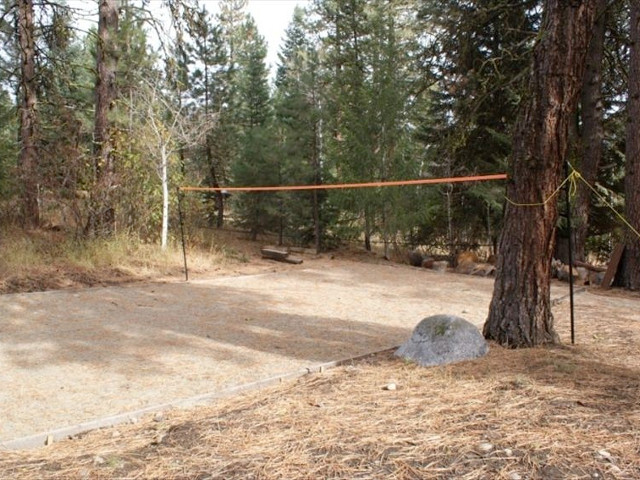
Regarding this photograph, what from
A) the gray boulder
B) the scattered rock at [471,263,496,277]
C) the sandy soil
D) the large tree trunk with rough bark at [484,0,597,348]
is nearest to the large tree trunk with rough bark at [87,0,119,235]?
the sandy soil

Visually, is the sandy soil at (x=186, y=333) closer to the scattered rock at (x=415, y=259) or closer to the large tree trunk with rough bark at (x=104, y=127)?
the large tree trunk with rough bark at (x=104, y=127)

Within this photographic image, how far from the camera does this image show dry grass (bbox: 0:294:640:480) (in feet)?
7.34

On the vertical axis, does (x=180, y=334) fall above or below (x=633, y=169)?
below

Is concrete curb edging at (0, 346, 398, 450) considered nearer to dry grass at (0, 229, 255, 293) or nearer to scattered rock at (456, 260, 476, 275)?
dry grass at (0, 229, 255, 293)

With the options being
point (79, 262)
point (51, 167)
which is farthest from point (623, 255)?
point (51, 167)

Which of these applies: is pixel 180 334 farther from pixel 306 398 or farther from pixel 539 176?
pixel 539 176

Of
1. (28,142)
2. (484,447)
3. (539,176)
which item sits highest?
(28,142)

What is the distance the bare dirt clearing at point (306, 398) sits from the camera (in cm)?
230

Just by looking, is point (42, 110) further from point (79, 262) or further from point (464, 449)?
point (464, 449)

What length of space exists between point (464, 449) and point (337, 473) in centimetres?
62

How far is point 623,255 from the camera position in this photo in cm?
821

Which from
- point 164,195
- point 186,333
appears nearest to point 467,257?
point 164,195

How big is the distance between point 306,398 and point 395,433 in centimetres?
73

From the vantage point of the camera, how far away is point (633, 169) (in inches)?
317
